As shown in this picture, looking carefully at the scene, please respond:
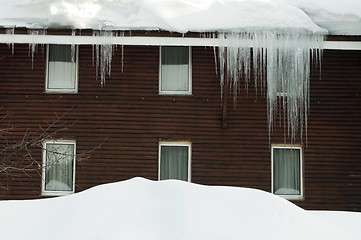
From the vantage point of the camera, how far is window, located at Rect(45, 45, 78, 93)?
980cm

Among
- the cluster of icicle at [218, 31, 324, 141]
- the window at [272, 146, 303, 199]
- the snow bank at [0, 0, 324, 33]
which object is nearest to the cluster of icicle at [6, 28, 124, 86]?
the snow bank at [0, 0, 324, 33]

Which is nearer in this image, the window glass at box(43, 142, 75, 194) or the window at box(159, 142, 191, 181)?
the window glass at box(43, 142, 75, 194)

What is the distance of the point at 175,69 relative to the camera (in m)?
9.91

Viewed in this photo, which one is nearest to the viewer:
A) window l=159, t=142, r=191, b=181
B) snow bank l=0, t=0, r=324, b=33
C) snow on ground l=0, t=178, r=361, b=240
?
snow on ground l=0, t=178, r=361, b=240

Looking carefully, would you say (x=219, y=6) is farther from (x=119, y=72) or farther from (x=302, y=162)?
(x=302, y=162)

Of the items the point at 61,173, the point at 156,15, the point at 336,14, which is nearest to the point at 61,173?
the point at 61,173

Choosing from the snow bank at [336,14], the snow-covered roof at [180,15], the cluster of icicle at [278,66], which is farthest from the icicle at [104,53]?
the snow bank at [336,14]

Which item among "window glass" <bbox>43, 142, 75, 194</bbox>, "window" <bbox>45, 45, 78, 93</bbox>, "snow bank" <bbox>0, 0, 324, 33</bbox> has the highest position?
"snow bank" <bbox>0, 0, 324, 33</bbox>

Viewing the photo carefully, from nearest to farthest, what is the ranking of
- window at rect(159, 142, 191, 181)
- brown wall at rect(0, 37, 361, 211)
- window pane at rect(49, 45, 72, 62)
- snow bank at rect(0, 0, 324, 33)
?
snow bank at rect(0, 0, 324, 33) < brown wall at rect(0, 37, 361, 211) < window at rect(159, 142, 191, 181) < window pane at rect(49, 45, 72, 62)

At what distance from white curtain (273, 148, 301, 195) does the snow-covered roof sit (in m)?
2.71

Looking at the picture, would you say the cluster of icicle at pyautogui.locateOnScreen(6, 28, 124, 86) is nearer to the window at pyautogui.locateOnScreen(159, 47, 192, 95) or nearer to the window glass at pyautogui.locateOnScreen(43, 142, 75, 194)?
the window at pyautogui.locateOnScreen(159, 47, 192, 95)

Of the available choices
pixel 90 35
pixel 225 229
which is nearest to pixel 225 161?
pixel 90 35

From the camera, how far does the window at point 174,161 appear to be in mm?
9781

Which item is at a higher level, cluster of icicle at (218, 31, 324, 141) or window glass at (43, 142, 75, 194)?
cluster of icicle at (218, 31, 324, 141)
